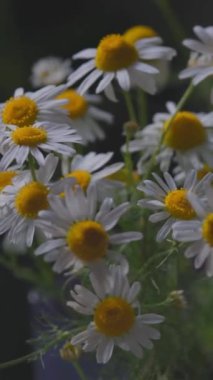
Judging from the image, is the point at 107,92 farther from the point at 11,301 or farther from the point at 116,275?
the point at 11,301

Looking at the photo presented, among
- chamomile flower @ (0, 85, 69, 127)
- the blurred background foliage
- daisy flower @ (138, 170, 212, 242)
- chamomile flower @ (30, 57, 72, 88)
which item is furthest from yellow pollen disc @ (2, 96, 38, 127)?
the blurred background foliage

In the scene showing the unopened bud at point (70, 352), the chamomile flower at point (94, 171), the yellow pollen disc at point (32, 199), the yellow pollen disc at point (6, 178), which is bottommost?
the unopened bud at point (70, 352)

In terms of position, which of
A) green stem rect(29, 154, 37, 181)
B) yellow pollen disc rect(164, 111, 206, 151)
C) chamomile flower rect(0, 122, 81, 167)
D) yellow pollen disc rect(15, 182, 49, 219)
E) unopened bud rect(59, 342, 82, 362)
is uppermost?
chamomile flower rect(0, 122, 81, 167)

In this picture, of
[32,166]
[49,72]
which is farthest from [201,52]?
[49,72]

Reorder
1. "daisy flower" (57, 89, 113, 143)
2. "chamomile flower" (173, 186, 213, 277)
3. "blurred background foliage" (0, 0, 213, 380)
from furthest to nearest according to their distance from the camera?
"blurred background foliage" (0, 0, 213, 380) → "daisy flower" (57, 89, 113, 143) → "chamomile flower" (173, 186, 213, 277)

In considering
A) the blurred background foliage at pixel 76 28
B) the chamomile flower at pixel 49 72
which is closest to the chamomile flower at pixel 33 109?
the chamomile flower at pixel 49 72

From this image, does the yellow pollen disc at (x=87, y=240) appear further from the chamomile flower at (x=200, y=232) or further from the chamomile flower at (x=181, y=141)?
the chamomile flower at (x=181, y=141)

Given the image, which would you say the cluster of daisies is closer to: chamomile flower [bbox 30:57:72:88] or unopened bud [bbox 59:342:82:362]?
unopened bud [bbox 59:342:82:362]

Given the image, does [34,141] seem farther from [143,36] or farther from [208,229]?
[143,36]
